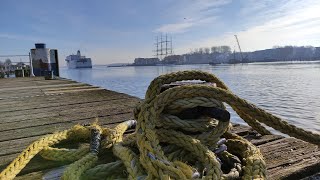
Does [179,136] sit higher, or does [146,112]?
[146,112]

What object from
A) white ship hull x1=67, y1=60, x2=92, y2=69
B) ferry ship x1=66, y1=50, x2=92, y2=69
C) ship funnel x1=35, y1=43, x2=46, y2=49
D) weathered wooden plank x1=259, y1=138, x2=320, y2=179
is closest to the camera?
weathered wooden plank x1=259, y1=138, x2=320, y2=179

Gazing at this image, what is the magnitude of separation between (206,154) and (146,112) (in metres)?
0.40

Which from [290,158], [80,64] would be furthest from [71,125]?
[80,64]

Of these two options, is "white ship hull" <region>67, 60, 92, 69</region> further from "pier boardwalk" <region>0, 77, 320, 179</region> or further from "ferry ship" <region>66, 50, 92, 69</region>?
"pier boardwalk" <region>0, 77, 320, 179</region>

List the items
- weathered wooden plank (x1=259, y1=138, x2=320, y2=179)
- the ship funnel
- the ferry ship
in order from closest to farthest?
weathered wooden plank (x1=259, y1=138, x2=320, y2=179)
the ship funnel
the ferry ship

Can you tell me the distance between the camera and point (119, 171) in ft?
5.47

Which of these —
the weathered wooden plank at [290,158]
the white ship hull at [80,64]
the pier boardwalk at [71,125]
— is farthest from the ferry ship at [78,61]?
the weathered wooden plank at [290,158]

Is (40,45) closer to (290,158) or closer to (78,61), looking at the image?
(290,158)

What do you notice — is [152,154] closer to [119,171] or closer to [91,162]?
[119,171]

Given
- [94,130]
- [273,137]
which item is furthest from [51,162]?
[273,137]

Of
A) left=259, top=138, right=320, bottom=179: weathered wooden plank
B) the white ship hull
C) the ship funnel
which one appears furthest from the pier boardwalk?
the white ship hull

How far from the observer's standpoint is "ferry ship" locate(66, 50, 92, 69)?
475 feet

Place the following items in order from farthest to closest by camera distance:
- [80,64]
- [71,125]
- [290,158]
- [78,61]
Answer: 1. [80,64]
2. [78,61]
3. [71,125]
4. [290,158]

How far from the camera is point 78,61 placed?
472 feet
